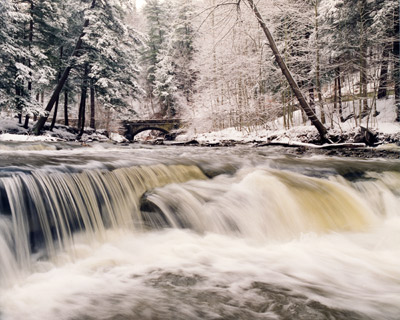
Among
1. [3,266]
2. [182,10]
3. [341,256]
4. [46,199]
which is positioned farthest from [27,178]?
[182,10]

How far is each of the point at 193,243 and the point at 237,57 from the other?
14243 mm

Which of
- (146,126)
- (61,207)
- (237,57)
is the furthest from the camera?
(146,126)

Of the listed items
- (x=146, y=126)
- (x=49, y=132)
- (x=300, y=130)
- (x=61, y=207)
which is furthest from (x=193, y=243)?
(x=146, y=126)

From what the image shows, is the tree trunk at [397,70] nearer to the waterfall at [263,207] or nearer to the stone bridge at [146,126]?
the waterfall at [263,207]

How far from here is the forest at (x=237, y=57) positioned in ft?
40.1

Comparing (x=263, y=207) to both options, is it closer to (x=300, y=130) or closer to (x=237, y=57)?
(x=300, y=130)

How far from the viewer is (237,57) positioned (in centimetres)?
1595

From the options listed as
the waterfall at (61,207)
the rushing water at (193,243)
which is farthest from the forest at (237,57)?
the waterfall at (61,207)

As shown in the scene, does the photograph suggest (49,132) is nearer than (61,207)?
No

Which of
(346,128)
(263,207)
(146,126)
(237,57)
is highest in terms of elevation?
(237,57)

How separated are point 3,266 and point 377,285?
3326 mm

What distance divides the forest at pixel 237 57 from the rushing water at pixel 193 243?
6470mm

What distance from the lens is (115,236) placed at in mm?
3586

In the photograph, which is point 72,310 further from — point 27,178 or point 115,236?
point 27,178
